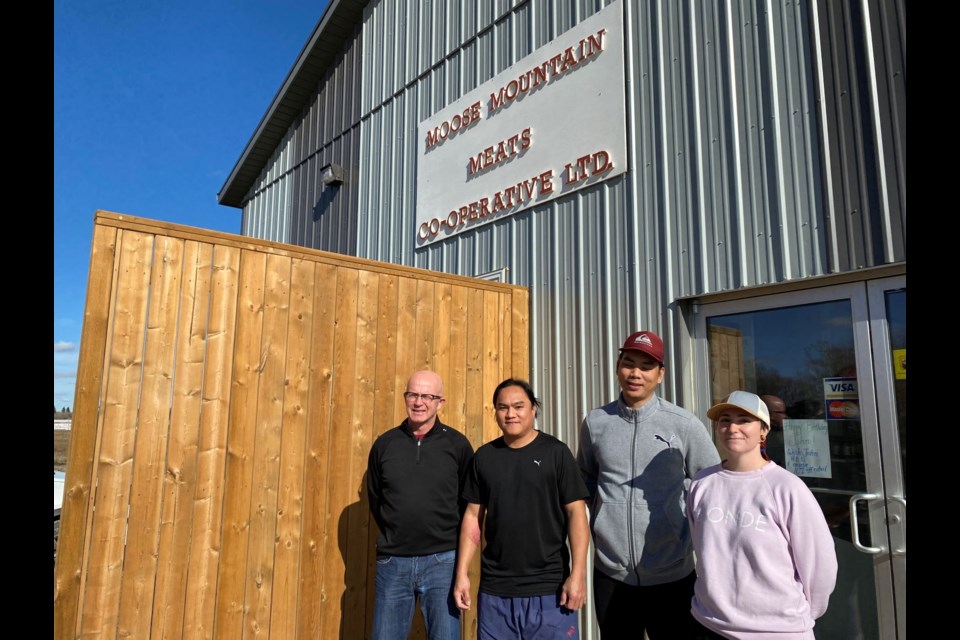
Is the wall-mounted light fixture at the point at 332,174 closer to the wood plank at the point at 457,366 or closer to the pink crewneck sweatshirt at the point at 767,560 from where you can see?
the wood plank at the point at 457,366

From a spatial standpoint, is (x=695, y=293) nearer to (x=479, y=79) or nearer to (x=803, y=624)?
(x=803, y=624)

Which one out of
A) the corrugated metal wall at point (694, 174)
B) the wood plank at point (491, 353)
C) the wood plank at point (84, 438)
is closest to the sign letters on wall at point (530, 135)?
the corrugated metal wall at point (694, 174)

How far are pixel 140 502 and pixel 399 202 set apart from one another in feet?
15.0

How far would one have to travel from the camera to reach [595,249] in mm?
4805

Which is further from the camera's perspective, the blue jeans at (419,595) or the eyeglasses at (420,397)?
the eyeglasses at (420,397)

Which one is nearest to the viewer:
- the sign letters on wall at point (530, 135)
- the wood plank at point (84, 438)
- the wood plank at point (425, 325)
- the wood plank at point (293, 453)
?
the wood plank at point (84, 438)

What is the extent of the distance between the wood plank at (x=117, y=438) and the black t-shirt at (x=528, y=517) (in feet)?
6.18

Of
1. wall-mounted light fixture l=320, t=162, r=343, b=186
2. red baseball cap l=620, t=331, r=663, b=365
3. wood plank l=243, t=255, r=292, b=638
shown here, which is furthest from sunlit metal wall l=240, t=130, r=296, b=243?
red baseball cap l=620, t=331, r=663, b=365

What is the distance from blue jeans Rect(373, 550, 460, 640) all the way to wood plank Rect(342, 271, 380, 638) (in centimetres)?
77

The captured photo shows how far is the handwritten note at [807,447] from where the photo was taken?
11.2 ft

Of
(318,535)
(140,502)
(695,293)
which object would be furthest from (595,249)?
(140,502)

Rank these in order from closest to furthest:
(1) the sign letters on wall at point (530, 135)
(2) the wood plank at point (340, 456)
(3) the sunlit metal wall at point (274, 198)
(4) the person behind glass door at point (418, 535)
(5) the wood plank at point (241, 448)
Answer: (4) the person behind glass door at point (418, 535) < (5) the wood plank at point (241, 448) < (2) the wood plank at point (340, 456) < (1) the sign letters on wall at point (530, 135) < (3) the sunlit metal wall at point (274, 198)

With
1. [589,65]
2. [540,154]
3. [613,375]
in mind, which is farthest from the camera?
[540,154]

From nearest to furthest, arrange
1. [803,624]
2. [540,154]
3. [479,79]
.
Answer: [803,624] → [540,154] → [479,79]
